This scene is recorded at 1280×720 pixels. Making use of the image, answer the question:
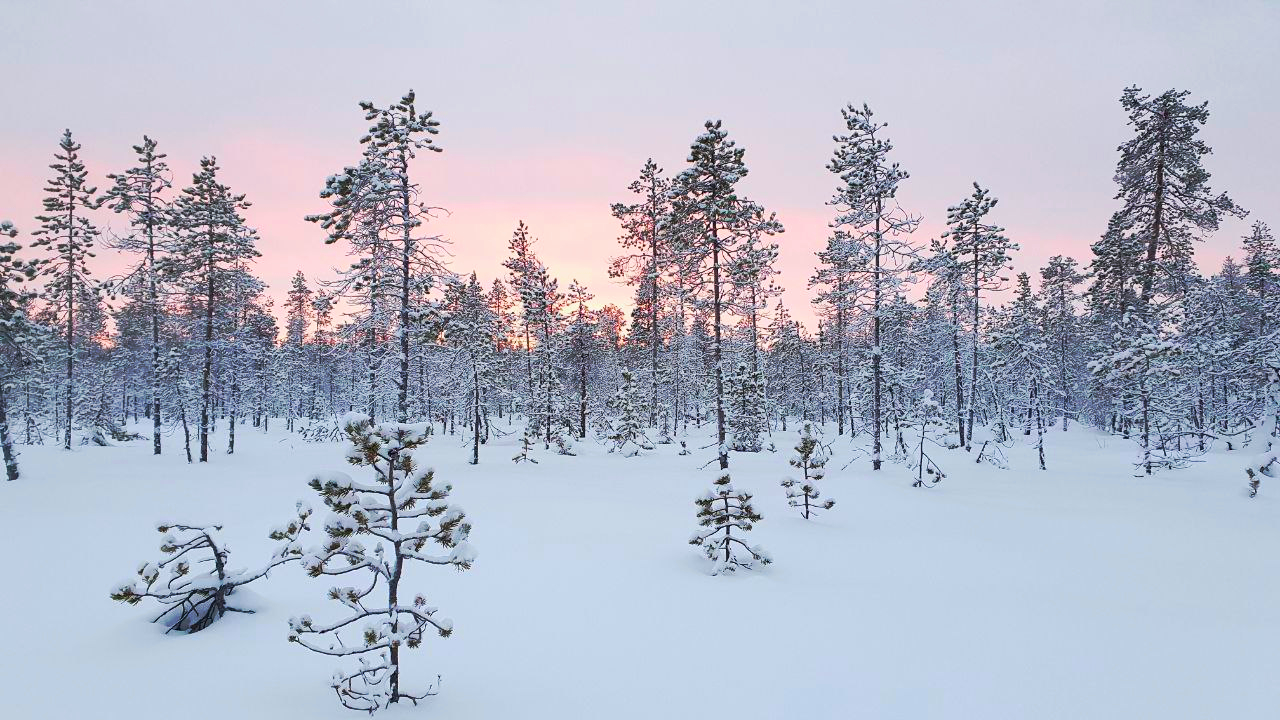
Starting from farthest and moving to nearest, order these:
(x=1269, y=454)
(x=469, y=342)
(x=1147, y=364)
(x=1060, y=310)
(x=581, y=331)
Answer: (x=1060, y=310) → (x=581, y=331) → (x=469, y=342) → (x=1147, y=364) → (x=1269, y=454)

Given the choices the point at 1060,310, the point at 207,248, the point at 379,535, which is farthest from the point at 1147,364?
the point at 207,248

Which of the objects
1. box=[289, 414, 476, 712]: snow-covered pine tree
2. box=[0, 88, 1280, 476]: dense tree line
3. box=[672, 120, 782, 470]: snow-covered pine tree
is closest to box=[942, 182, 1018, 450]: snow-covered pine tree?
box=[0, 88, 1280, 476]: dense tree line

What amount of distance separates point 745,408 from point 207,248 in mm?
30465

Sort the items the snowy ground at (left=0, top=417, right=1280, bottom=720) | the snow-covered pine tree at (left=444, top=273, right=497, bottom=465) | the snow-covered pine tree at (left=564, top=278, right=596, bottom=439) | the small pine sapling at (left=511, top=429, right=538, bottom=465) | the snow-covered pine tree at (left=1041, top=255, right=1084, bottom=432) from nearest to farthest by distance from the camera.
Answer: the snowy ground at (left=0, top=417, right=1280, bottom=720)
the snow-covered pine tree at (left=444, top=273, right=497, bottom=465)
the small pine sapling at (left=511, top=429, right=538, bottom=465)
the snow-covered pine tree at (left=564, top=278, right=596, bottom=439)
the snow-covered pine tree at (left=1041, top=255, right=1084, bottom=432)

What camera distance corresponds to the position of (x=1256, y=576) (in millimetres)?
9477

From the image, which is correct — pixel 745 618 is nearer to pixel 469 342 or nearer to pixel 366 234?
pixel 366 234

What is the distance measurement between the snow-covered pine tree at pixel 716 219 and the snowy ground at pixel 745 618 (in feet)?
30.3

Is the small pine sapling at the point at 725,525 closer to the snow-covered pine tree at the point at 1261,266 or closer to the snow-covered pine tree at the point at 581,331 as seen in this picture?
the snow-covered pine tree at the point at 581,331

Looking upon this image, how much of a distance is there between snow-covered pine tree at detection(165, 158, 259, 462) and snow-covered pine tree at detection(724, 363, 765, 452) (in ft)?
90.8

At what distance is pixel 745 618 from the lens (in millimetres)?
7574

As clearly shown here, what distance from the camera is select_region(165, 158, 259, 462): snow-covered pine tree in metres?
26.6

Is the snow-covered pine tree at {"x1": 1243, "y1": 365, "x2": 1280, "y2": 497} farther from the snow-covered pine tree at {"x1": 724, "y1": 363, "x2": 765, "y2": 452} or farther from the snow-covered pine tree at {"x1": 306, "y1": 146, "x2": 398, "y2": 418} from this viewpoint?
the snow-covered pine tree at {"x1": 306, "y1": 146, "x2": 398, "y2": 418}

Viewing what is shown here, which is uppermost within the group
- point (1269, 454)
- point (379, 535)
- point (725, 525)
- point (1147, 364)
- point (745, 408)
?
point (1147, 364)

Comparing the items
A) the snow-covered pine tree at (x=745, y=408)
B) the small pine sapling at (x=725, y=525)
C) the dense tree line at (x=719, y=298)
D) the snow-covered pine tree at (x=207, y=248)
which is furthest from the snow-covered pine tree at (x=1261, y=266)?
the snow-covered pine tree at (x=207, y=248)
